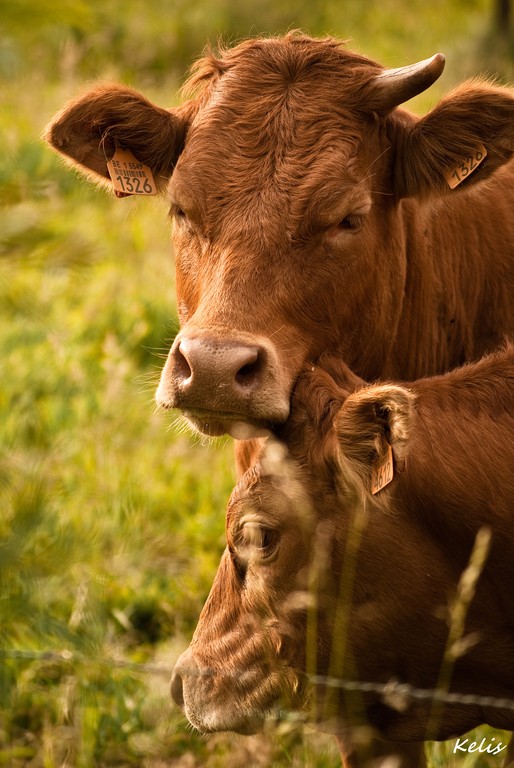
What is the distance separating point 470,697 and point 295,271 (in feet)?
4.58

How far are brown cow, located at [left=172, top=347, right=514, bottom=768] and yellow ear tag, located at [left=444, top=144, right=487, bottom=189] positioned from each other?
2.88 ft

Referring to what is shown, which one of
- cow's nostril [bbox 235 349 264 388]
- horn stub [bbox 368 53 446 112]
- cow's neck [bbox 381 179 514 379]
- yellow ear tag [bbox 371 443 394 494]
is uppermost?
horn stub [bbox 368 53 446 112]

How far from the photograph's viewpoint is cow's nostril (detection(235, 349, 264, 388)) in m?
3.41

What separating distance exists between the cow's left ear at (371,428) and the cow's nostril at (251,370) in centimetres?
40

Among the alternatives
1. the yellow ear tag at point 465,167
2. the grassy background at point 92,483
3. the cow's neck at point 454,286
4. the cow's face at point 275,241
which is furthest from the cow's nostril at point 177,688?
the yellow ear tag at point 465,167

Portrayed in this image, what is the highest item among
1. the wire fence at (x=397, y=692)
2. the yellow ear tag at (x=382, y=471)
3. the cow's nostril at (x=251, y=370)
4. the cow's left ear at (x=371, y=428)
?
the cow's nostril at (x=251, y=370)

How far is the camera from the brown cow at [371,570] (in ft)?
10.8

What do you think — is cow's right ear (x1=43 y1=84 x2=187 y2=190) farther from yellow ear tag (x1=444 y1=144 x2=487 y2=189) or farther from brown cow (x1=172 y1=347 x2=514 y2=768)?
brown cow (x1=172 y1=347 x2=514 y2=768)

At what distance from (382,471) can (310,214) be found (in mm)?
1061

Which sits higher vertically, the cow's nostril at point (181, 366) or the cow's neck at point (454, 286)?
the cow's neck at point (454, 286)

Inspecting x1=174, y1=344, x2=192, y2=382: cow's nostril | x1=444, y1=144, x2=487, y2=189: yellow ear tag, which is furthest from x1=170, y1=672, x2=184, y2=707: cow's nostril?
x1=444, y1=144, x2=487, y2=189: yellow ear tag

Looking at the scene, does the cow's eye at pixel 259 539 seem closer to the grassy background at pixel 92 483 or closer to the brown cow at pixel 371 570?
the brown cow at pixel 371 570

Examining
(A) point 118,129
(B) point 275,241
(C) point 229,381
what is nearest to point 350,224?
(B) point 275,241

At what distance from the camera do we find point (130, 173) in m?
4.44
